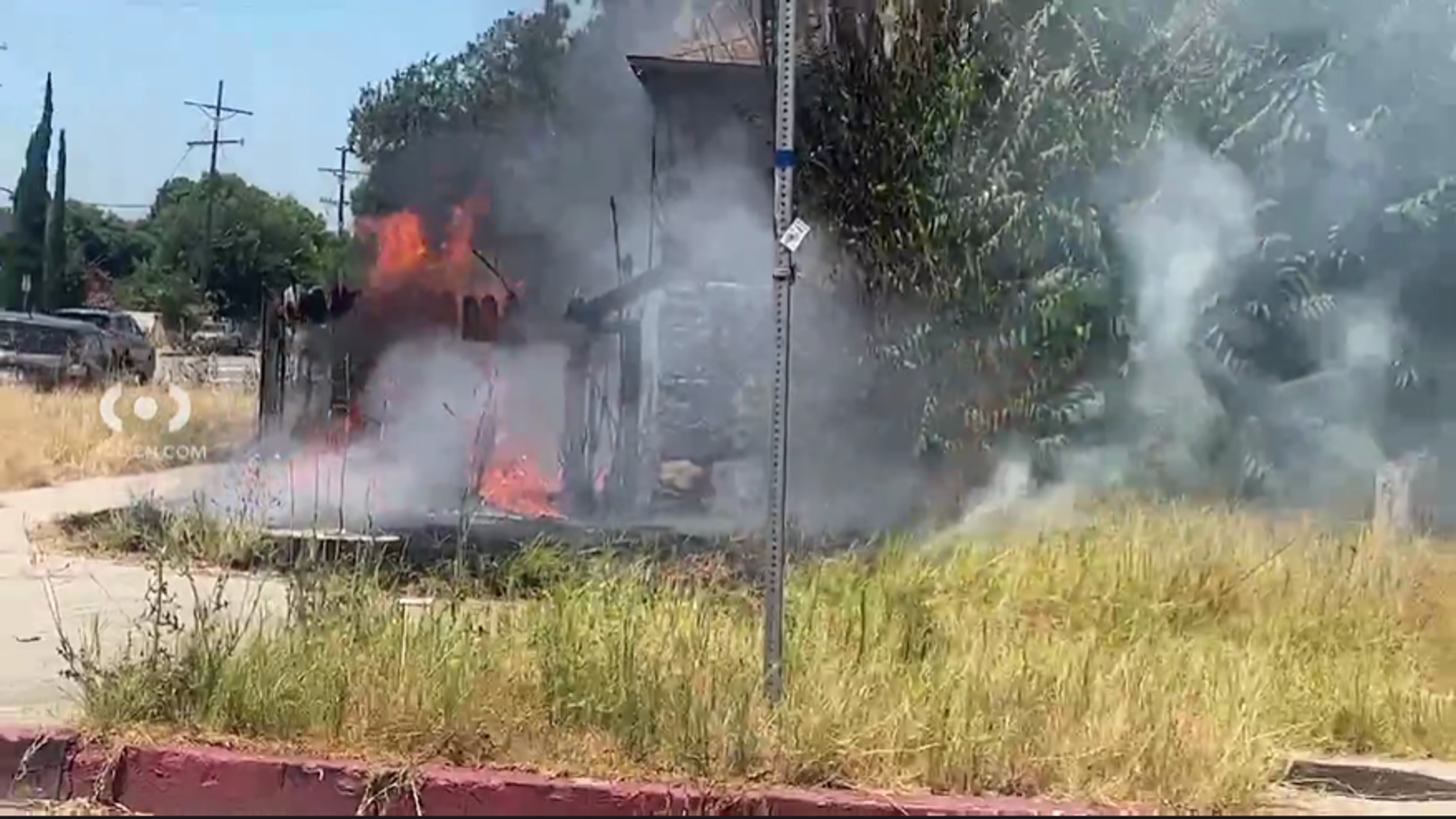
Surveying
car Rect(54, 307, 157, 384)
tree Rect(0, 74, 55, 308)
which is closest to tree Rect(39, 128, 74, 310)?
tree Rect(0, 74, 55, 308)

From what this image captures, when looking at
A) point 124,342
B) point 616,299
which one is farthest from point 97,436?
point 124,342

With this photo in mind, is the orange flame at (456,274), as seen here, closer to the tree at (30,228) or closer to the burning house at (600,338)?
the burning house at (600,338)

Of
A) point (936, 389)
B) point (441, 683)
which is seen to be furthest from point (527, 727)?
point (936, 389)

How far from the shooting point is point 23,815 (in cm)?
470

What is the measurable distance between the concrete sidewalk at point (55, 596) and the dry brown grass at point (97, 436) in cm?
175

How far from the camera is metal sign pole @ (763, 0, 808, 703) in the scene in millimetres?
4949

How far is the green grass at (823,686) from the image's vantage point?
480 cm

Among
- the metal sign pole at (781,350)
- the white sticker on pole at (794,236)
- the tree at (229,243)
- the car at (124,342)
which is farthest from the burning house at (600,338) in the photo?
the tree at (229,243)

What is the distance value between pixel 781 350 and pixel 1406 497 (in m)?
5.60

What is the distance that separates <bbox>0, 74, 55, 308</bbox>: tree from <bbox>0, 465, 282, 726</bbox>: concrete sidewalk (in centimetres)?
3157

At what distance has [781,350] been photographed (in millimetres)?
4969

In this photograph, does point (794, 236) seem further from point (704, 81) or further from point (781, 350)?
point (704, 81)

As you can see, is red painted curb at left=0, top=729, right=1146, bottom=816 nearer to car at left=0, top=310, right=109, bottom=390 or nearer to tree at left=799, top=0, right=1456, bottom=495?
tree at left=799, top=0, right=1456, bottom=495

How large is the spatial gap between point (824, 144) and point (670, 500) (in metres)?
2.82
